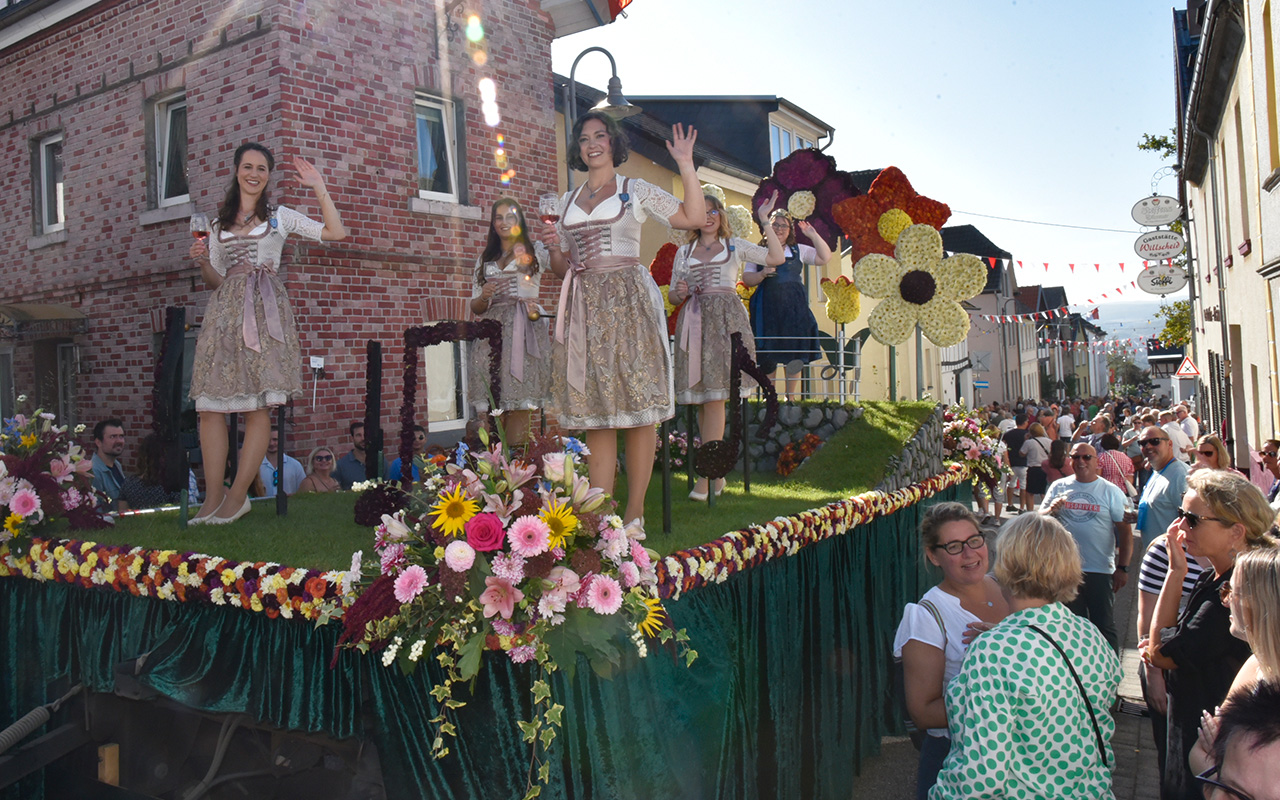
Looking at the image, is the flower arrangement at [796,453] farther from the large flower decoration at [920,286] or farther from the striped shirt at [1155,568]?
the striped shirt at [1155,568]

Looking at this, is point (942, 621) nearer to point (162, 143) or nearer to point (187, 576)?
point (187, 576)

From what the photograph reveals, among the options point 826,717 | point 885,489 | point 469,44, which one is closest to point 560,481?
point 826,717

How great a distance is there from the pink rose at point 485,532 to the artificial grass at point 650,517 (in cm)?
98

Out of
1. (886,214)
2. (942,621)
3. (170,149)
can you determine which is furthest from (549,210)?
(170,149)

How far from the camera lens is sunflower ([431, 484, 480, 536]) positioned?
2496 millimetres

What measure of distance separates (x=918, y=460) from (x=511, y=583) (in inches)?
191

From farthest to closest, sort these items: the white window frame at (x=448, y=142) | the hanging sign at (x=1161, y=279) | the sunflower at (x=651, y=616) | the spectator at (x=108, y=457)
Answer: the hanging sign at (x=1161, y=279)
the white window frame at (x=448, y=142)
the spectator at (x=108, y=457)
the sunflower at (x=651, y=616)

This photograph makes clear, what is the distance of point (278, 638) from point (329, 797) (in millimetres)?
666

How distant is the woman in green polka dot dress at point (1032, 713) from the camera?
2.52 meters

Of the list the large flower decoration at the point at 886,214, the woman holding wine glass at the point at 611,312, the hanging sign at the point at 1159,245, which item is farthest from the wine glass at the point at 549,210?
the hanging sign at the point at 1159,245

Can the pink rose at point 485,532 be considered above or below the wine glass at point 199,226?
below

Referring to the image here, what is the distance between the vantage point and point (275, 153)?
8164 millimetres

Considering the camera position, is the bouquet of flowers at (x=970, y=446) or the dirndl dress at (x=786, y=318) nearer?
the dirndl dress at (x=786, y=318)

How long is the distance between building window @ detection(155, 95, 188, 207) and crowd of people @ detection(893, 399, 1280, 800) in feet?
27.9
